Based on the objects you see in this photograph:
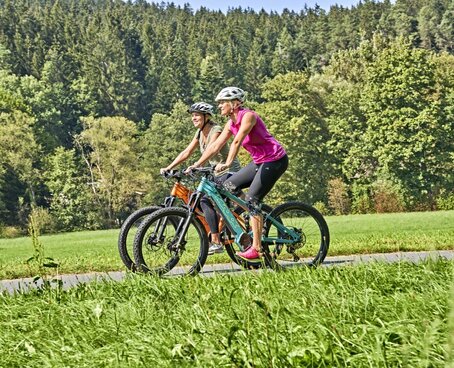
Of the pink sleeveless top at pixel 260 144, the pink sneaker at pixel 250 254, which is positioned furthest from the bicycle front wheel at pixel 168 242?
the pink sleeveless top at pixel 260 144

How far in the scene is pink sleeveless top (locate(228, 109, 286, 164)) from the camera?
297 inches

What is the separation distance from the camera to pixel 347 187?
203 ft

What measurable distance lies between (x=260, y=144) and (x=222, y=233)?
1.09m

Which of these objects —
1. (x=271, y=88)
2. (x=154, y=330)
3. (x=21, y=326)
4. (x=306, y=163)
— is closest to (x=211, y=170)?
(x=21, y=326)

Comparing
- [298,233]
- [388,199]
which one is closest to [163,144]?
[388,199]

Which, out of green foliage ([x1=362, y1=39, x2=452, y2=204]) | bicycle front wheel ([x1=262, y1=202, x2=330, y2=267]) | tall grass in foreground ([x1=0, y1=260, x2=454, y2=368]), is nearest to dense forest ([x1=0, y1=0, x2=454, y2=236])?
green foliage ([x1=362, y1=39, x2=452, y2=204])

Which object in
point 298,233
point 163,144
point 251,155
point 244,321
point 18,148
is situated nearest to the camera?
point 244,321

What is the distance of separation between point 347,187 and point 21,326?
58.5m

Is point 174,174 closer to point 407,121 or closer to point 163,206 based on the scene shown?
point 163,206

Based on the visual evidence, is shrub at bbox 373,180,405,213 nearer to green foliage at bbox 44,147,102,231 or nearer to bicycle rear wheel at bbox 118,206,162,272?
green foliage at bbox 44,147,102,231

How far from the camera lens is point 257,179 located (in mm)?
7645

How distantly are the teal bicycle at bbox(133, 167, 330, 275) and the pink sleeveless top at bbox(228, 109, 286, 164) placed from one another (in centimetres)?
52

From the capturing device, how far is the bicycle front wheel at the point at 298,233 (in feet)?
26.4

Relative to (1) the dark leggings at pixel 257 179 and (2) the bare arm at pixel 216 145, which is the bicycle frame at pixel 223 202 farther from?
(2) the bare arm at pixel 216 145
